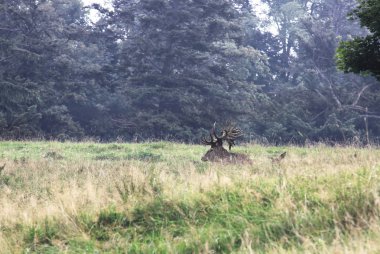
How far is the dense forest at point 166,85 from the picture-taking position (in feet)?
108

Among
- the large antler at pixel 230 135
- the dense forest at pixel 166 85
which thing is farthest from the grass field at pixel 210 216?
the dense forest at pixel 166 85

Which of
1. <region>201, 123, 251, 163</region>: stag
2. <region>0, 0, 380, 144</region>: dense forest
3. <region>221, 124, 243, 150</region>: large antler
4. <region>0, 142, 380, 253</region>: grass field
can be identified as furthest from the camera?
<region>0, 0, 380, 144</region>: dense forest

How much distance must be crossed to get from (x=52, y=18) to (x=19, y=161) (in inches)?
1021

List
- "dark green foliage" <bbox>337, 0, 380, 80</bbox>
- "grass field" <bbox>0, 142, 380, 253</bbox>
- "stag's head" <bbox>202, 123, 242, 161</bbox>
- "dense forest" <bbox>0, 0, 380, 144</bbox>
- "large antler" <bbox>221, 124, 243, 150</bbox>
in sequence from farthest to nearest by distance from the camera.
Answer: "dense forest" <bbox>0, 0, 380, 144</bbox>, "large antler" <bbox>221, 124, 243, 150</bbox>, "stag's head" <bbox>202, 123, 242, 161</bbox>, "dark green foliage" <bbox>337, 0, 380, 80</bbox>, "grass field" <bbox>0, 142, 380, 253</bbox>

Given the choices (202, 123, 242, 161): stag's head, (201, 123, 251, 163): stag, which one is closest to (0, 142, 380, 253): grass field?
(201, 123, 251, 163): stag

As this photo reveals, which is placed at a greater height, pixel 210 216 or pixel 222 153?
pixel 210 216

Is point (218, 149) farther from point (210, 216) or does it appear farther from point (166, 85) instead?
point (166, 85)

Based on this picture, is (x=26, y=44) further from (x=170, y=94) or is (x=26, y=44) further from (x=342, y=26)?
(x=342, y=26)

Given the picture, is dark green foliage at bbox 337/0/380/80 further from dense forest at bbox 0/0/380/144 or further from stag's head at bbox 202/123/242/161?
dense forest at bbox 0/0/380/144

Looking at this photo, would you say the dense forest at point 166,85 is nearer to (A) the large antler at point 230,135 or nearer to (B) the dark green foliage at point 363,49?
(A) the large antler at point 230,135

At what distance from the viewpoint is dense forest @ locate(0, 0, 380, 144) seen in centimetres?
3294

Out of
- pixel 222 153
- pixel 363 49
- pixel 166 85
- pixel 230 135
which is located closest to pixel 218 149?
pixel 222 153

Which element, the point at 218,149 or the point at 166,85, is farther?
the point at 166,85

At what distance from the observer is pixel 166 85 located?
35.2m
